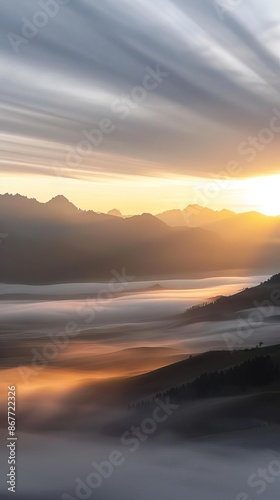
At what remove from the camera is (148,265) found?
12012 centimetres

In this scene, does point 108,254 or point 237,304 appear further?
point 108,254

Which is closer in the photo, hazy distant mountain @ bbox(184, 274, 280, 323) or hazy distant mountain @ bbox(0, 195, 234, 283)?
hazy distant mountain @ bbox(184, 274, 280, 323)

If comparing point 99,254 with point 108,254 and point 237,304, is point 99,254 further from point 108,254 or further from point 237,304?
point 237,304

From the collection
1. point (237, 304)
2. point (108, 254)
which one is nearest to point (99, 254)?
point (108, 254)

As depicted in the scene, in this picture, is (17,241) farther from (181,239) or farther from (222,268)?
(222,268)

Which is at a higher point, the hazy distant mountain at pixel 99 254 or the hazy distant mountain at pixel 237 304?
the hazy distant mountain at pixel 99 254

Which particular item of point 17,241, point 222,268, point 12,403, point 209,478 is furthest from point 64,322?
point 17,241

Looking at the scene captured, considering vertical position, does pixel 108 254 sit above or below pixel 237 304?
above

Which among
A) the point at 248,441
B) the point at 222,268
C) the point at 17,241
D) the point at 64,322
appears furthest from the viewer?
the point at 17,241

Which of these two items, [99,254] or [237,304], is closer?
[237,304]

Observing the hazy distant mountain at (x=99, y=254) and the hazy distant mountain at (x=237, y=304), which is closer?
the hazy distant mountain at (x=237, y=304)

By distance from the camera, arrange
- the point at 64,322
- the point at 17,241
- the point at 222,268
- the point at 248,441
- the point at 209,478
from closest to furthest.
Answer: the point at 209,478 → the point at 248,441 → the point at 64,322 → the point at 222,268 → the point at 17,241

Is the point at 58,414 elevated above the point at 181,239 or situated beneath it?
situated beneath

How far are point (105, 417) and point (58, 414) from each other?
2.49 metres
